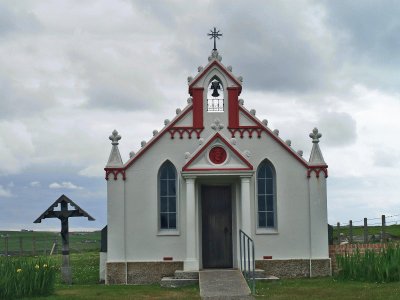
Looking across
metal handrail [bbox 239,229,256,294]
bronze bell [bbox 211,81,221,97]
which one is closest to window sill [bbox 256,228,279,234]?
metal handrail [bbox 239,229,256,294]

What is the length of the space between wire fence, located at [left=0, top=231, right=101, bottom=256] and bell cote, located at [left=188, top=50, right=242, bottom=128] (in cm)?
1757

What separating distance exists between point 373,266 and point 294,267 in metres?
3.85

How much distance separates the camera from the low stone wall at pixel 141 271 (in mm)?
20344

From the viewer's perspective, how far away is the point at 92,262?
29922 millimetres

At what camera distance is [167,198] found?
2089 cm

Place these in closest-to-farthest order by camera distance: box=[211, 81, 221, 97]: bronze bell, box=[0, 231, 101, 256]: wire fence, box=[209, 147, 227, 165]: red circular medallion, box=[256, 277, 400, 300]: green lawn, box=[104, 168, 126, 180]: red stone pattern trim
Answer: box=[256, 277, 400, 300]: green lawn → box=[209, 147, 227, 165]: red circular medallion → box=[104, 168, 126, 180]: red stone pattern trim → box=[211, 81, 221, 97]: bronze bell → box=[0, 231, 101, 256]: wire fence

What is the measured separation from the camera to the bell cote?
2109 cm

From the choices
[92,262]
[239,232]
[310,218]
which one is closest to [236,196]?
[239,232]

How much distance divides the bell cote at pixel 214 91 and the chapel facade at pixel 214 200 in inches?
1.3

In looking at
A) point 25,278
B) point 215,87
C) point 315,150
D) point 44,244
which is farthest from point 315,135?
A: point 44,244

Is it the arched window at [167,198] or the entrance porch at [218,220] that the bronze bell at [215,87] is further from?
the entrance porch at [218,220]

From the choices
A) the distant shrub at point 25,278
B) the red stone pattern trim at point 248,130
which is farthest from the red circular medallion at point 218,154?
the distant shrub at point 25,278

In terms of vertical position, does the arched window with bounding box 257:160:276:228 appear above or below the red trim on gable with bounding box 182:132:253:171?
below

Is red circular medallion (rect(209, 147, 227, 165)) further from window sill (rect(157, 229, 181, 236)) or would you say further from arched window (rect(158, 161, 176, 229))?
window sill (rect(157, 229, 181, 236))
